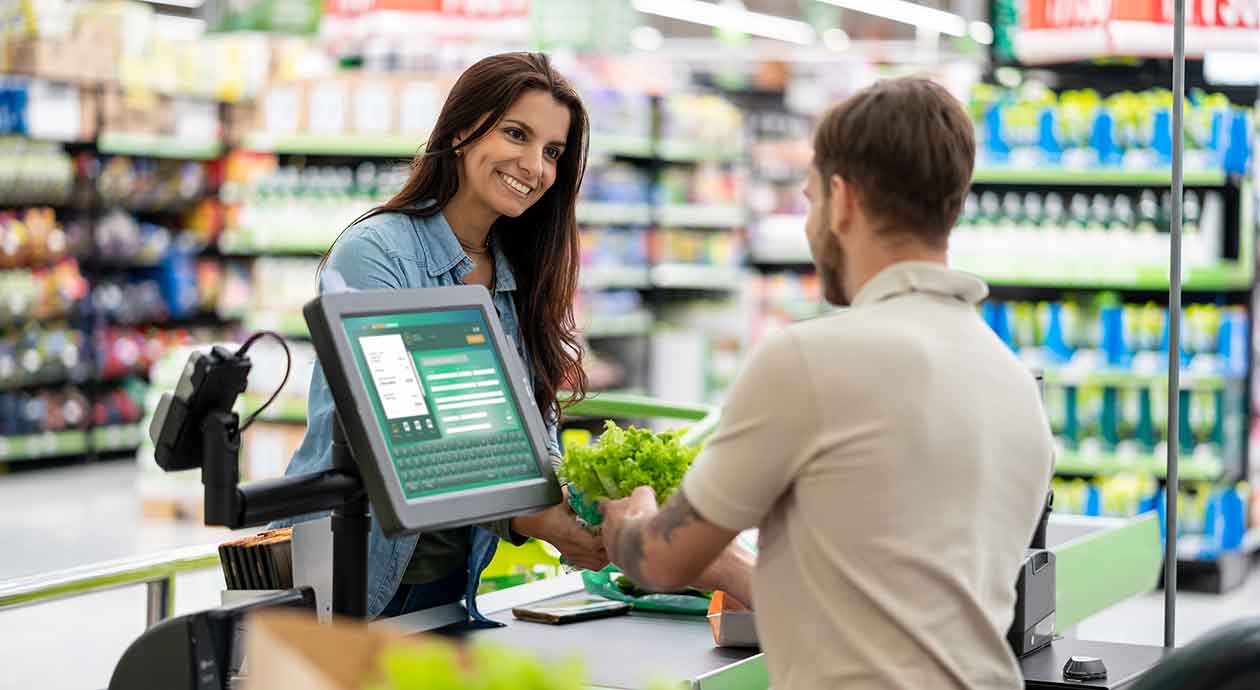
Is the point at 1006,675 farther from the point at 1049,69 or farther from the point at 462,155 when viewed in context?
the point at 1049,69

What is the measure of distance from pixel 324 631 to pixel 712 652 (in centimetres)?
127

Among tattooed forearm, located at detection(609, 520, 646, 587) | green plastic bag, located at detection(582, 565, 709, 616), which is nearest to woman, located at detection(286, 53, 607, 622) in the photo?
green plastic bag, located at detection(582, 565, 709, 616)

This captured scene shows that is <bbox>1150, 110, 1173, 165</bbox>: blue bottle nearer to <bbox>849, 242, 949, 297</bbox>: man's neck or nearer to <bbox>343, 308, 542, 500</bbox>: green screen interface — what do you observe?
<bbox>343, 308, 542, 500</bbox>: green screen interface

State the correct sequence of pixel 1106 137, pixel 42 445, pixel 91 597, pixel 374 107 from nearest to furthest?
pixel 91 597 → pixel 1106 137 → pixel 374 107 → pixel 42 445

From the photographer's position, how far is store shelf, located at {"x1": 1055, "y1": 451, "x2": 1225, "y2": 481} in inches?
289

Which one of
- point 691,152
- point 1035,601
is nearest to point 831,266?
point 1035,601

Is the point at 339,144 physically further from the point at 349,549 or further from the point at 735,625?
the point at 349,549

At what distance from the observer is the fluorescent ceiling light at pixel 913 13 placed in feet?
50.5

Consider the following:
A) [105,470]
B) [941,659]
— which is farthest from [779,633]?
[105,470]

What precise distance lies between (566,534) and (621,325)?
7.51 metres

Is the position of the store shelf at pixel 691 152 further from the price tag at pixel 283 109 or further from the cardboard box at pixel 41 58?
the cardboard box at pixel 41 58

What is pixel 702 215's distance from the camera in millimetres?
10492

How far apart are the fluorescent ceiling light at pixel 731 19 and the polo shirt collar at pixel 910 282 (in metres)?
11.4

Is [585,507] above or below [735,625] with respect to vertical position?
above
